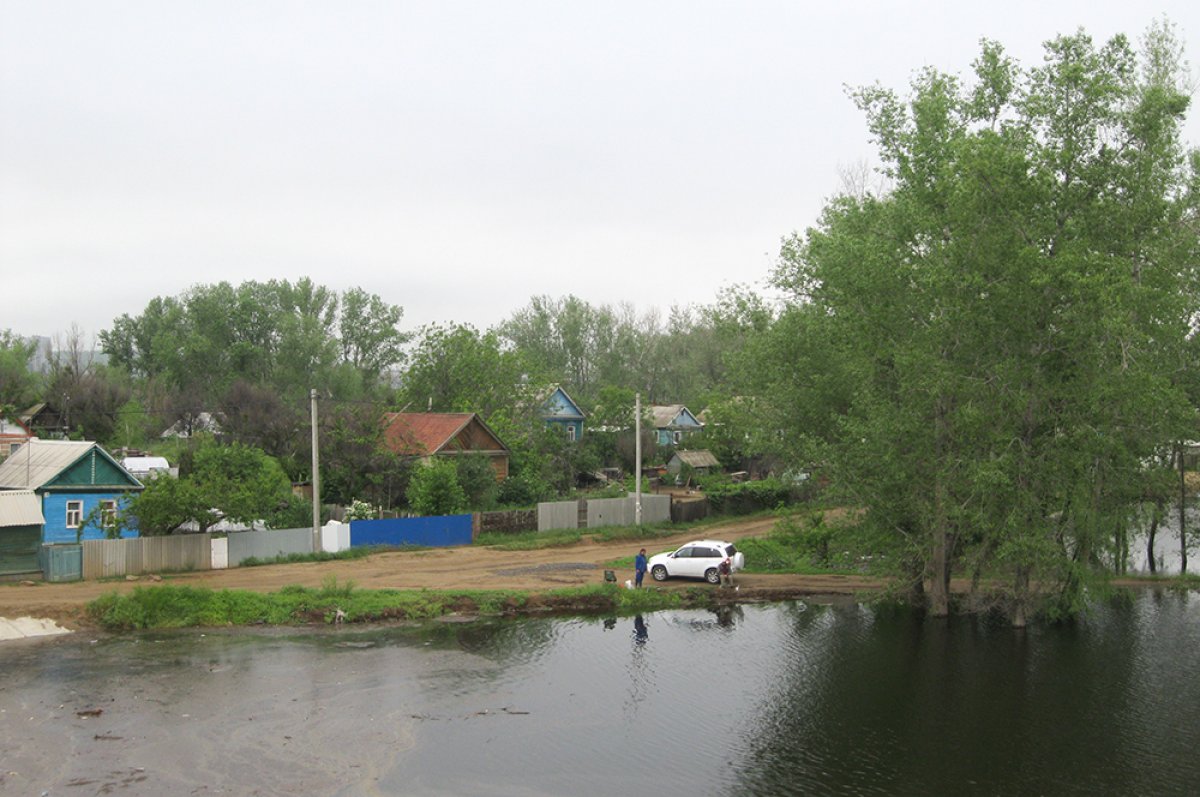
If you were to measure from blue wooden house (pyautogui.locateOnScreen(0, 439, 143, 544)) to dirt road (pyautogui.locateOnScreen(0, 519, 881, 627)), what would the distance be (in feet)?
15.4

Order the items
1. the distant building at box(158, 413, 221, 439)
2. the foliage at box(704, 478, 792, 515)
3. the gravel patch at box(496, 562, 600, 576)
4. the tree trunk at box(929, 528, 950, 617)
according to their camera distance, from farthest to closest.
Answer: the distant building at box(158, 413, 221, 439) → the foliage at box(704, 478, 792, 515) → the gravel patch at box(496, 562, 600, 576) → the tree trunk at box(929, 528, 950, 617)

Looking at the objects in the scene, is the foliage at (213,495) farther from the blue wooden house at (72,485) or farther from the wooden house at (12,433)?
A: the wooden house at (12,433)

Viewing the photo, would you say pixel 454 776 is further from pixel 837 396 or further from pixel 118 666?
pixel 837 396

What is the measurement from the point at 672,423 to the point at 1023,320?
61.1 m

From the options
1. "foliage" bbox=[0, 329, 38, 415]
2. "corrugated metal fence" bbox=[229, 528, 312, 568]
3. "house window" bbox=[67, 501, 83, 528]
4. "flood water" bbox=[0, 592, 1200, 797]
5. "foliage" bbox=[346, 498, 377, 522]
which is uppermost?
"foliage" bbox=[0, 329, 38, 415]

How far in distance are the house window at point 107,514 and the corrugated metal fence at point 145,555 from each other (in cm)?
125

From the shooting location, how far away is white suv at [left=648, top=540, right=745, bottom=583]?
1491 inches

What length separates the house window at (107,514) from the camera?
122 feet

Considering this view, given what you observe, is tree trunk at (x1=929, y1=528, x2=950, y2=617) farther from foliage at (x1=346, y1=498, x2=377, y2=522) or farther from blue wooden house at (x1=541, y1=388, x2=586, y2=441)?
blue wooden house at (x1=541, y1=388, x2=586, y2=441)

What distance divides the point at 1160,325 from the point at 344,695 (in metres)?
25.3

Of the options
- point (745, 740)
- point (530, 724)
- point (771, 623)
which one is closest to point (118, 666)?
point (530, 724)

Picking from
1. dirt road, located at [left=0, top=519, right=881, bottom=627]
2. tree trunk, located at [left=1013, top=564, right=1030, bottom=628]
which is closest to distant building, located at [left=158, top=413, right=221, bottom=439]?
dirt road, located at [left=0, top=519, right=881, bottom=627]

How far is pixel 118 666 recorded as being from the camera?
2552cm

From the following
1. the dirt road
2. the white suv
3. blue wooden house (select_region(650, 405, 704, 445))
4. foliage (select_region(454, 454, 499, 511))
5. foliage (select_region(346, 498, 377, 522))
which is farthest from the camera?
blue wooden house (select_region(650, 405, 704, 445))
